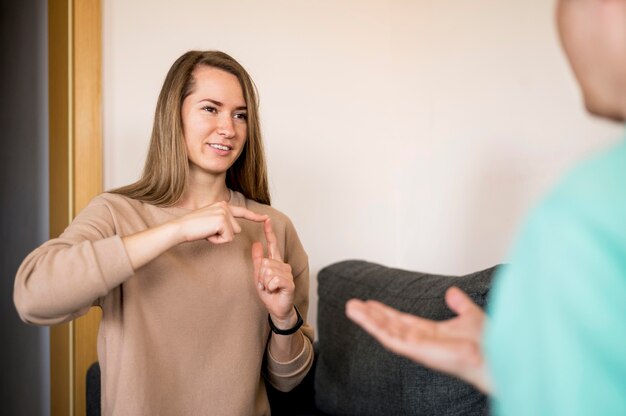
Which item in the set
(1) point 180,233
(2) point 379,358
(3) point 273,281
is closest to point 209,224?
(1) point 180,233

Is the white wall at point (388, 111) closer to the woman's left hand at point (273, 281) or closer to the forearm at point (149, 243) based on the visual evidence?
the woman's left hand at point (273, 281)

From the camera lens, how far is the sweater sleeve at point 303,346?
1624 millimetres

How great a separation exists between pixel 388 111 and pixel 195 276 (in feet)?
4.81

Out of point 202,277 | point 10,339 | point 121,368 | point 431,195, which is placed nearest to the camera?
point 121,368

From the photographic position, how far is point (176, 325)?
4.77ft

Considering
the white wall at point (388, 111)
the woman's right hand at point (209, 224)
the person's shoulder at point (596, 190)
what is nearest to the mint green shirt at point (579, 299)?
the person's shoulder at point (596, 190)

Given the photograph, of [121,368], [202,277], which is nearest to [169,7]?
[202,277]

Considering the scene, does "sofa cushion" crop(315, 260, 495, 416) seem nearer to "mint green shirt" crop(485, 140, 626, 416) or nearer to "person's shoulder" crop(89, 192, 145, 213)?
"person's shoulder" crop(89, 192, 145, 213)

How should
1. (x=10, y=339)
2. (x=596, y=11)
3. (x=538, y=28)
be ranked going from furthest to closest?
1. (x=10, y=339)
2. (x=538, y=28)
3. (x=596, y=11)

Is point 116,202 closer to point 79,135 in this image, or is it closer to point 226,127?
point 226,127

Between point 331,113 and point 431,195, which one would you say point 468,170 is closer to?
point 431,195

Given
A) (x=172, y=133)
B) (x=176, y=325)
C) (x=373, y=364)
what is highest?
(x=172, y=133)

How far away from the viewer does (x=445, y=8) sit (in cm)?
238

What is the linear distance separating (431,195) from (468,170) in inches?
11.9
